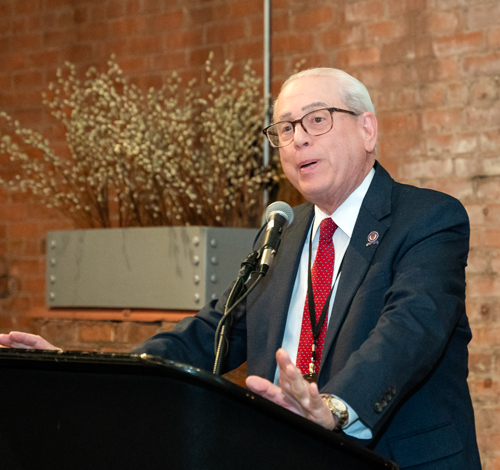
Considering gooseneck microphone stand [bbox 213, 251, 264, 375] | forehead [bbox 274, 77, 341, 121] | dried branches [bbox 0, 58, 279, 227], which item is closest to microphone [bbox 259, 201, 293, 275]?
gooseneck microphone stand [bbox 213, 251, 264, 375]

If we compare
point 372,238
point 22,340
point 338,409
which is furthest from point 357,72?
point 338,409

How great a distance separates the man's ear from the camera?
1.77 m

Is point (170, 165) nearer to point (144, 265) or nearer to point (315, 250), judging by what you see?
point (144, 265)

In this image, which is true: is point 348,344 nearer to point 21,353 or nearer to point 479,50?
point 21,353

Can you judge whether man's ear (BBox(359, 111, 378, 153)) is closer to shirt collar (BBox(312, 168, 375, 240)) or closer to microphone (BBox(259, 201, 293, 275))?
shirt collar (BBox(312, 168, 375, 240))

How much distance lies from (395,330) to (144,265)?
1.74 metres

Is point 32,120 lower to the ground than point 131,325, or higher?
Answer: higher

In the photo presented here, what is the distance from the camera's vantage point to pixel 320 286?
1620 millimetres

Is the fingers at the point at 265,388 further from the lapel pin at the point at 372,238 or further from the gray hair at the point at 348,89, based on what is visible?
the gray hair at the point at 348,89

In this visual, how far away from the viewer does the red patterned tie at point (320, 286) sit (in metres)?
1.56

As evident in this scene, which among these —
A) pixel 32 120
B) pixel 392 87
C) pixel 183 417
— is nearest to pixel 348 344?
pixel 183 417

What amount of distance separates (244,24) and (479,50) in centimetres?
116

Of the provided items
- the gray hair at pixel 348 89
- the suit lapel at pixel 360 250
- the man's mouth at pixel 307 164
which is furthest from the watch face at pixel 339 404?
the gray hair at pixel 348 89

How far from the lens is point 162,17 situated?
11.3ft
